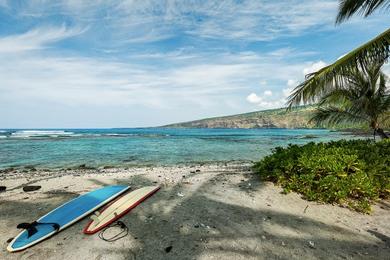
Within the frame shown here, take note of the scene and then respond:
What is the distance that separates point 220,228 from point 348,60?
5191 millimetres

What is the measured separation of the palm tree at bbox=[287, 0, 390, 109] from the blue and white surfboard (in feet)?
17.5

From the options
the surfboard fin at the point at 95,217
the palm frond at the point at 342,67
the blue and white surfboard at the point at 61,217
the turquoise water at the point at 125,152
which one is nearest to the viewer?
the blue and white surfboard at the point at 61,217

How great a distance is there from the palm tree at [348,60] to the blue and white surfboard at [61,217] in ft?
17.5

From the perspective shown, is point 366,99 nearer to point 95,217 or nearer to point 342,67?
point 342,67

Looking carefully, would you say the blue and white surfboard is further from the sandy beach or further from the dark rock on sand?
the dark rock on sand

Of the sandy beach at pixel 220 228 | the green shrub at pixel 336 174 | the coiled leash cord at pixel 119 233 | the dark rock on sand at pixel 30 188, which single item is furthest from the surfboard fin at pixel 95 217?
the green shrub at pixel 336 174

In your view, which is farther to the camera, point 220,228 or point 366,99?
point 366,99

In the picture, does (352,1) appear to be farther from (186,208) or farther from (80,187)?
(80,187)

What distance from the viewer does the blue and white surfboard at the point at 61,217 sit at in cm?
414

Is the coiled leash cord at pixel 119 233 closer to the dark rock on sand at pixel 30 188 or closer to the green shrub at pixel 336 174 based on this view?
the green shrub at pixel 336 174

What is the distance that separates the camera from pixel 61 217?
495 centimetres

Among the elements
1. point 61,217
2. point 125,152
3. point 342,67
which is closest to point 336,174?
point 342,67

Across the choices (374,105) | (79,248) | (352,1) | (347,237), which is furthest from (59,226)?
(374,105)

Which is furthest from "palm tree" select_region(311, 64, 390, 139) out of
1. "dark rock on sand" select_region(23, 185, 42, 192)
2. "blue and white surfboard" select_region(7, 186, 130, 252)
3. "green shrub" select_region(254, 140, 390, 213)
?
"dark rock on sand" select_region(23, 185, 42, 192)
